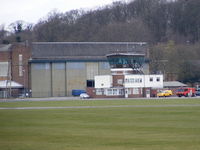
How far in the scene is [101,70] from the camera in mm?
136375

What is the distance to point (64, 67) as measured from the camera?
13438cm

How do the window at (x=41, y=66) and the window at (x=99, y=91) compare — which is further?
the window at (x=41, y=66)

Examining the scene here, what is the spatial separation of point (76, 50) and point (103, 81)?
72.3 feet

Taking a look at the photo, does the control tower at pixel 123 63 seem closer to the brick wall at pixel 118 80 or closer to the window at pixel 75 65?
the brick wall at pixel 118 80

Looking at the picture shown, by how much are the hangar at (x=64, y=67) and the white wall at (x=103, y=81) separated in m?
16.3

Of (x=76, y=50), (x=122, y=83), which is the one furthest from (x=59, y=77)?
(x=122, y=83)

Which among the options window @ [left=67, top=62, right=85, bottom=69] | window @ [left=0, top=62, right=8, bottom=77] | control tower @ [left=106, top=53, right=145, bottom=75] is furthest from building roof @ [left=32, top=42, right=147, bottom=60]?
control tower @ [left=106, top=53, right=145, bottom=75]

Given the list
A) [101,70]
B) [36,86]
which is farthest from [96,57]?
[36,86]

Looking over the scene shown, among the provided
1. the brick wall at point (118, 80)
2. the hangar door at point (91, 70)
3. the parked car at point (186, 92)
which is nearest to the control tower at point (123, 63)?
the brick wall at point (118, 80)

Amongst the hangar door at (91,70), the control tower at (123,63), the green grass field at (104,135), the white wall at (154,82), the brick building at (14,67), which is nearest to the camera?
the green grass field at (104,135)

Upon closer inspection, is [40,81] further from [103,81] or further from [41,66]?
[103,81]

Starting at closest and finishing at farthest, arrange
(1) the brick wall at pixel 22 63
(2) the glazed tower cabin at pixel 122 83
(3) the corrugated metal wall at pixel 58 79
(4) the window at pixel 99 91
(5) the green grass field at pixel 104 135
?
(5) the green grass field at pixel 104 135 → (2) the glazed tower cabin at pixel 122 83 → (4) the window at pixel 99 91 → (3) the corrugated metal wall at pixel 58 79 → (1) the brick wall at pixel 22 63

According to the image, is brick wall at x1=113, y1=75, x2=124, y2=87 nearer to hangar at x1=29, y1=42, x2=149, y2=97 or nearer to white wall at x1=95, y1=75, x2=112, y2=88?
white wall at x1=95, y1=75, x2=112, y2=88

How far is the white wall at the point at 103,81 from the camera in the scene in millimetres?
116750
